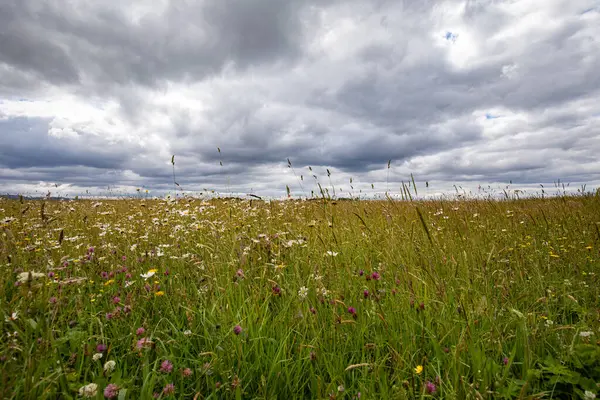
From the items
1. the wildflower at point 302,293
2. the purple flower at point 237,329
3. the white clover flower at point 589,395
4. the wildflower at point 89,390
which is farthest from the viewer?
the wildflower at point 302,293

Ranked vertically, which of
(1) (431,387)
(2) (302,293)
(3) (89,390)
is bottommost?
(1) (431,387)

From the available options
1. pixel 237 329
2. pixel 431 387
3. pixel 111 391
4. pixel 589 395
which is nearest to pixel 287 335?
pixel 237 329

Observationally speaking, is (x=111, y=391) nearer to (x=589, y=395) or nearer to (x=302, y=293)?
(x=302, y=293)

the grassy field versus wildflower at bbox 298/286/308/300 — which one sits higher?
wildflower at bbox 298/286/308/300

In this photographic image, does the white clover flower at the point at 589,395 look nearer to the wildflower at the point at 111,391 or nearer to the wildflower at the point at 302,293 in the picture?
the wildflower at the point at 302,293

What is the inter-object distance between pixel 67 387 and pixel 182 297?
47.5 inches

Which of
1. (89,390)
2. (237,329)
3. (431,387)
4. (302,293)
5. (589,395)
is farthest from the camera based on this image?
(302,293)

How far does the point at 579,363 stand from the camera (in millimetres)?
1963

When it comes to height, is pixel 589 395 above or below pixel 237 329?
below

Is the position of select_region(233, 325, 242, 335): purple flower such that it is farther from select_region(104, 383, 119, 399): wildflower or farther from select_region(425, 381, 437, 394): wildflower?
select_region(425, 381, 437, 394): wildflower

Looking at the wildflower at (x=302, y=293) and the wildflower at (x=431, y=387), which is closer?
the wildflower at (x=431, y=387)

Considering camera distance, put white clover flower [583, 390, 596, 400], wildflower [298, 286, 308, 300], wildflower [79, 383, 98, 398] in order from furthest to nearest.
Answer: wildflower [298, 286, 308, 300] < white clover flower [583, 390, 596, 400] < wildflower [79, 383, 98, 398]

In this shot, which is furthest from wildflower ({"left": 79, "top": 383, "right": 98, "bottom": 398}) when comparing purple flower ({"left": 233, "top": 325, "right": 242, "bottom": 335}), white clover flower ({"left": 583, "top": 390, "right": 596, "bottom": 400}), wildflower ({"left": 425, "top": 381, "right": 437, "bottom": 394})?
white clover flower ({"left": 583, "top": 390, "right": 596, "bottom": 400})

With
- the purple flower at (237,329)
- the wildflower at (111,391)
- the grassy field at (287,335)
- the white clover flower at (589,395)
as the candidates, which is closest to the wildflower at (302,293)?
the grassy field at (287,335)
